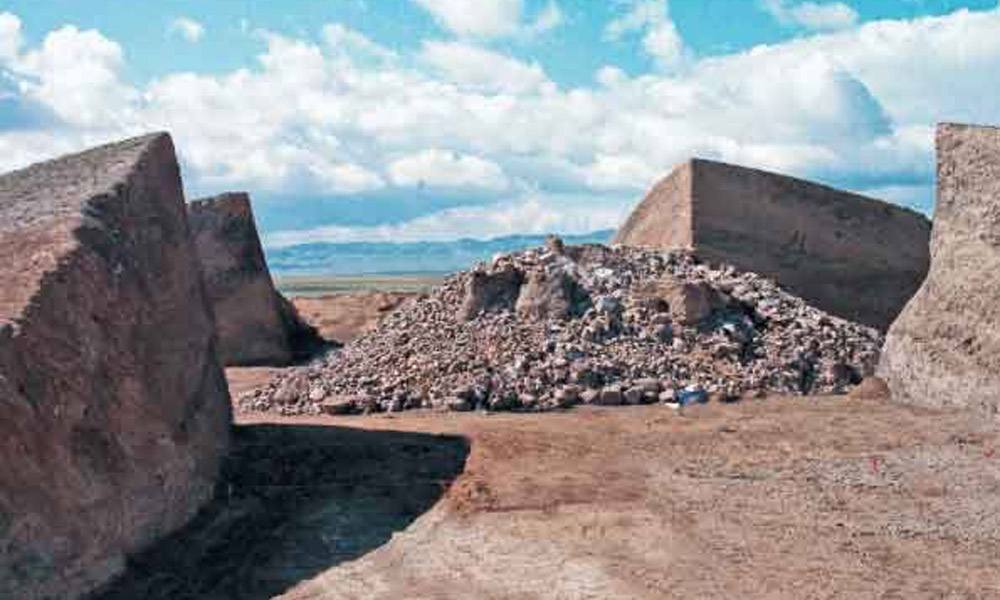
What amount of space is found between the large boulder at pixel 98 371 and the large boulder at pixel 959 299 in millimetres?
6572

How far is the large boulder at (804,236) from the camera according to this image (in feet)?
49.7

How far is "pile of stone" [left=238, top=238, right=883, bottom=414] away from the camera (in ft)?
36.7

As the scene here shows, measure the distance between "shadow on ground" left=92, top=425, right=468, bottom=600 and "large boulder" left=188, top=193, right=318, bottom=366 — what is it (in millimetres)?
6509

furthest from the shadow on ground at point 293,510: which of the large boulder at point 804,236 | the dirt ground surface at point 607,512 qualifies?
the large boulder at point 804,236

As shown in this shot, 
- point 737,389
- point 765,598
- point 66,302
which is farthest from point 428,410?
point 765,598

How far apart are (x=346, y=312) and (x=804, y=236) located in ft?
33.7

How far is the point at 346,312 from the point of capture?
72.1 ft

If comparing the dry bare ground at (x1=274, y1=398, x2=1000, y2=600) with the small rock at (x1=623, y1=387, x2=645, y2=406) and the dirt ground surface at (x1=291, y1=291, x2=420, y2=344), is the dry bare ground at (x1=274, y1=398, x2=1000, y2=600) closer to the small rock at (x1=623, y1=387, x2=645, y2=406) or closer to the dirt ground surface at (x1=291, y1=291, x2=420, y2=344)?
the small rock at (x1=623, y1=387, x2=645, y2=406)

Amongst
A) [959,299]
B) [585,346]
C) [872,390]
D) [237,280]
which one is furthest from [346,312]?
[959,299]

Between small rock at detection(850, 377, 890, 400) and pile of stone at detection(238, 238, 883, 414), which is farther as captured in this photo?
pile of stone at detection(238, 238, 883, 414)

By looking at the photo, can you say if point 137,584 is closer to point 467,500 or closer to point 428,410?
point 467,500

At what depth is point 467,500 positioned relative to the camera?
7559 mm

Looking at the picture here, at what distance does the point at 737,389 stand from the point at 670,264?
10.8ft

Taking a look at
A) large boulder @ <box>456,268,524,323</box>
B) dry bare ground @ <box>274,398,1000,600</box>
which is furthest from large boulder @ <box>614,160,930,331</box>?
dry bare ground @ <box>274,398,1000,600</box>
